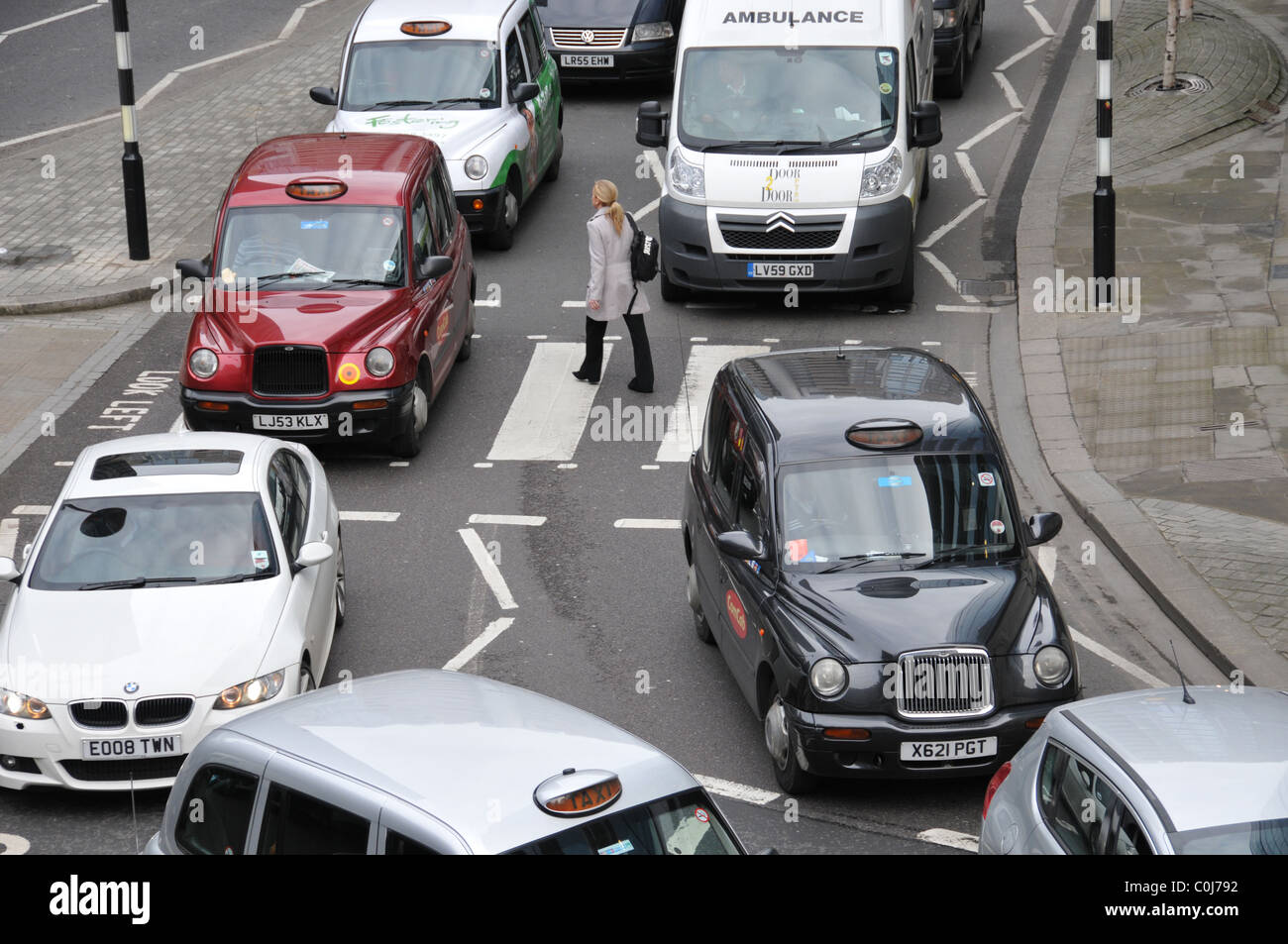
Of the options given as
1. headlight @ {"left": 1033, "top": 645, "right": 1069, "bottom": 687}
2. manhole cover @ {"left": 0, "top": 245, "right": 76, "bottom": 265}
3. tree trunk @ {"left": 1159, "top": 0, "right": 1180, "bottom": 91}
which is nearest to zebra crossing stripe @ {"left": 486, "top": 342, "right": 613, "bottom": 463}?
manhole cover @ {"left": 0, "top": 245, "right": 76, "bottom": 265}

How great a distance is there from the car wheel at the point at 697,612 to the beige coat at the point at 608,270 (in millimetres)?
4513

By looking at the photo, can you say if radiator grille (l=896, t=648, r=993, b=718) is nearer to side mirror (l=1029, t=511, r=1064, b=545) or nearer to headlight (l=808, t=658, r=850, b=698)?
headlight (l=808, t=658, r=850, b=698)

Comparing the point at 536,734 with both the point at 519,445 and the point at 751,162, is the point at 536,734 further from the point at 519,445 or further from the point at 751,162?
the point at 751,162

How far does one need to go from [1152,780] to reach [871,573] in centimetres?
326

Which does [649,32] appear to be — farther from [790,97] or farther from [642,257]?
[642,257]

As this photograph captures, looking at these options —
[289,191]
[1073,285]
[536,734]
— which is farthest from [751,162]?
[536,734]

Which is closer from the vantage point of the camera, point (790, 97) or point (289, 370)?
point (289, 370)

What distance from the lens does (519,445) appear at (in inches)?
576

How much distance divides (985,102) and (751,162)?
323 inches

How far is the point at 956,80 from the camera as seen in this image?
23.8 meters

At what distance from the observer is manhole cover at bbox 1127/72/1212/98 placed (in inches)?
894


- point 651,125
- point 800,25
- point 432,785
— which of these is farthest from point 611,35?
point 432,785

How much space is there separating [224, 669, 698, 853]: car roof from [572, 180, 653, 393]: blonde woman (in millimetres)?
8693

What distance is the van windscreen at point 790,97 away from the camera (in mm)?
17094
